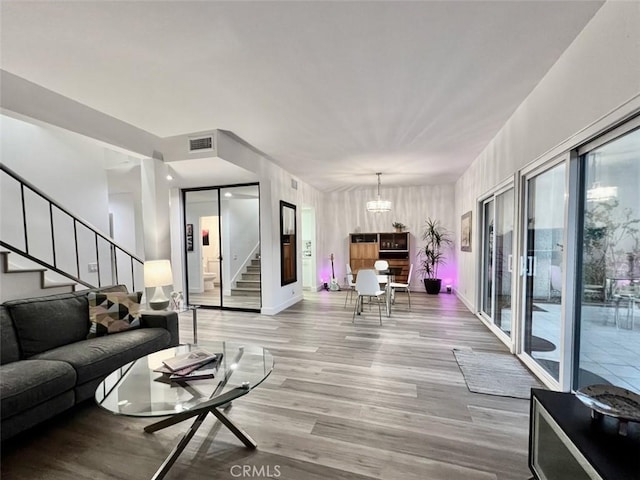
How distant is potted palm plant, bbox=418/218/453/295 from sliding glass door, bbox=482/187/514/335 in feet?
7.65

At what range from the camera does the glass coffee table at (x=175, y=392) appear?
60.8 inches

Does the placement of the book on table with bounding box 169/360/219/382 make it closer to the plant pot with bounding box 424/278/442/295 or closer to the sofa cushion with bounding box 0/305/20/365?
the sofa cushion with bounding box 0/305/20/365

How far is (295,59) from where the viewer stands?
2.25 meters

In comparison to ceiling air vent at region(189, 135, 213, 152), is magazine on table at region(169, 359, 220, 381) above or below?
below

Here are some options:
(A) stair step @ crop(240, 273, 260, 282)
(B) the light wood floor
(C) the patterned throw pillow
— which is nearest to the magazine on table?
(B) the light wood floor

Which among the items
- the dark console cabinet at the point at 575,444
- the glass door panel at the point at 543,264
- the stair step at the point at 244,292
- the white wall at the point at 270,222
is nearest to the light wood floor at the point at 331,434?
the dark console cabinet at the point at 575,444

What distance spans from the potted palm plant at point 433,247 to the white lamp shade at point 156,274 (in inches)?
232

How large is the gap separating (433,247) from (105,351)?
6868 millimetres

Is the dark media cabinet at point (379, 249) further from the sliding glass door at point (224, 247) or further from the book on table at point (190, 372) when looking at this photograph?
the book on table at point (190, 372)

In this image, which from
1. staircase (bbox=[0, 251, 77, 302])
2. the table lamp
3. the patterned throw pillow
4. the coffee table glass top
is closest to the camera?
the coffee table glass top

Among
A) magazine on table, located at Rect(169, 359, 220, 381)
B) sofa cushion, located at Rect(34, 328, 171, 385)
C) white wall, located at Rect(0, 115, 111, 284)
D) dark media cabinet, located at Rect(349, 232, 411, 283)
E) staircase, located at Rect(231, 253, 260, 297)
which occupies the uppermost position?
white wall, located at Rect(0, 115, 111, 284)

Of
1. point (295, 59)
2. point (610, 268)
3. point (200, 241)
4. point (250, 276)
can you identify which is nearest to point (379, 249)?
point (250, 276)

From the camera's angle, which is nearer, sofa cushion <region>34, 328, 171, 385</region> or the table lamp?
sofa cushion <region>34, 328, 171, 385</region>

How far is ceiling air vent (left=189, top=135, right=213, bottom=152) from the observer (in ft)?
12.2
